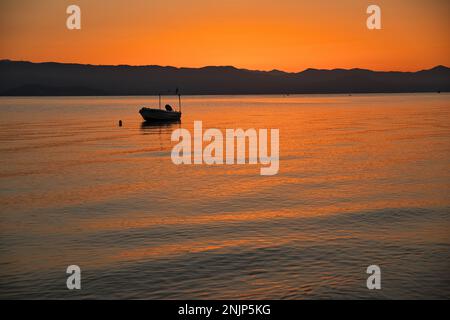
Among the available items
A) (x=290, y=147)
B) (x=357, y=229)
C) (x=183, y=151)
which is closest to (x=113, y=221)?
(x=357, y=229)

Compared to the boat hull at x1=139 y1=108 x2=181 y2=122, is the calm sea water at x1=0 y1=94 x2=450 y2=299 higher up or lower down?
lower down

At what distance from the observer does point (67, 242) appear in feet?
66.3

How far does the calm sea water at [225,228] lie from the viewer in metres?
15.7

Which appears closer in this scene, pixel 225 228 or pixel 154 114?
pixel 225 228

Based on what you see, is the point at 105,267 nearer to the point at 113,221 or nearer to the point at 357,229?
the point at 113,221

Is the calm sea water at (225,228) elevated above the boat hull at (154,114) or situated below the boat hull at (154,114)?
below

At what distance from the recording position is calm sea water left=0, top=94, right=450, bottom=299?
51.5ft

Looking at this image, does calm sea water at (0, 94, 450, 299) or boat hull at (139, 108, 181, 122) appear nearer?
calm sea water at (0, 94, 450, 299)

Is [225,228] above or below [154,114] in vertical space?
below

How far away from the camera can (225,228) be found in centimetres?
2216

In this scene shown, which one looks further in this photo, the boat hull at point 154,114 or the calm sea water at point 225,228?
the boat hull at point 154,114
